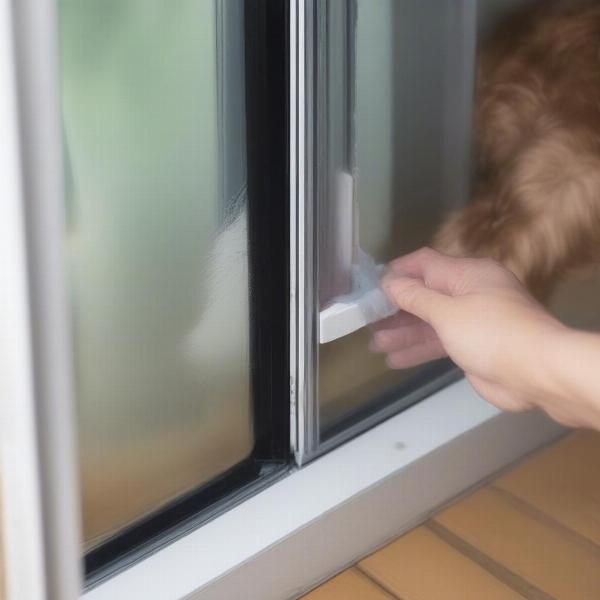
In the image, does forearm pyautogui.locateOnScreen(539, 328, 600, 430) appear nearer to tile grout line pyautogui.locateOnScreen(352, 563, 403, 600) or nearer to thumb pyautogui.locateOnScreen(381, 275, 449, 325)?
thumb pyautogui.locateOnScreen(381, 275, 449, 325)

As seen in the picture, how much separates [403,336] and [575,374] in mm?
310

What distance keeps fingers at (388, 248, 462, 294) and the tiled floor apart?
0.24 metres

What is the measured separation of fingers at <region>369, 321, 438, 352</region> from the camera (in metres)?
0.90

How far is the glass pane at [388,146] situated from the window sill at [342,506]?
0.14ft

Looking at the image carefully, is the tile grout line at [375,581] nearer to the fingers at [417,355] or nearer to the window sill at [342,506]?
the window sill at [342,506]

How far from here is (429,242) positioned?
3.05 ft

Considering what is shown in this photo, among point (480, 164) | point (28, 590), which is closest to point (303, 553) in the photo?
point (28, 590)

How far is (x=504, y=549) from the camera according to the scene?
0.87m

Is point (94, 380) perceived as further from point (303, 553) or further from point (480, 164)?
point (480, 164)

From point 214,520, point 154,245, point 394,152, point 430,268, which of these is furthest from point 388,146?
point 214,520

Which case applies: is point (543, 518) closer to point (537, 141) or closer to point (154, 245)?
point (537, 141)

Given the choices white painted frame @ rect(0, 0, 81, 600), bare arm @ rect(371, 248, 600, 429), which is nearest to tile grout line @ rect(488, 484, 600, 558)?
bare arm @ rect(371, 248, 600, 429)

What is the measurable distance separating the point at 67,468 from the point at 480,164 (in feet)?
1.76

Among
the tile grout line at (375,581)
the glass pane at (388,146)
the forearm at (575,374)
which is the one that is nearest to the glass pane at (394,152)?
the glass pane at (388,146)
